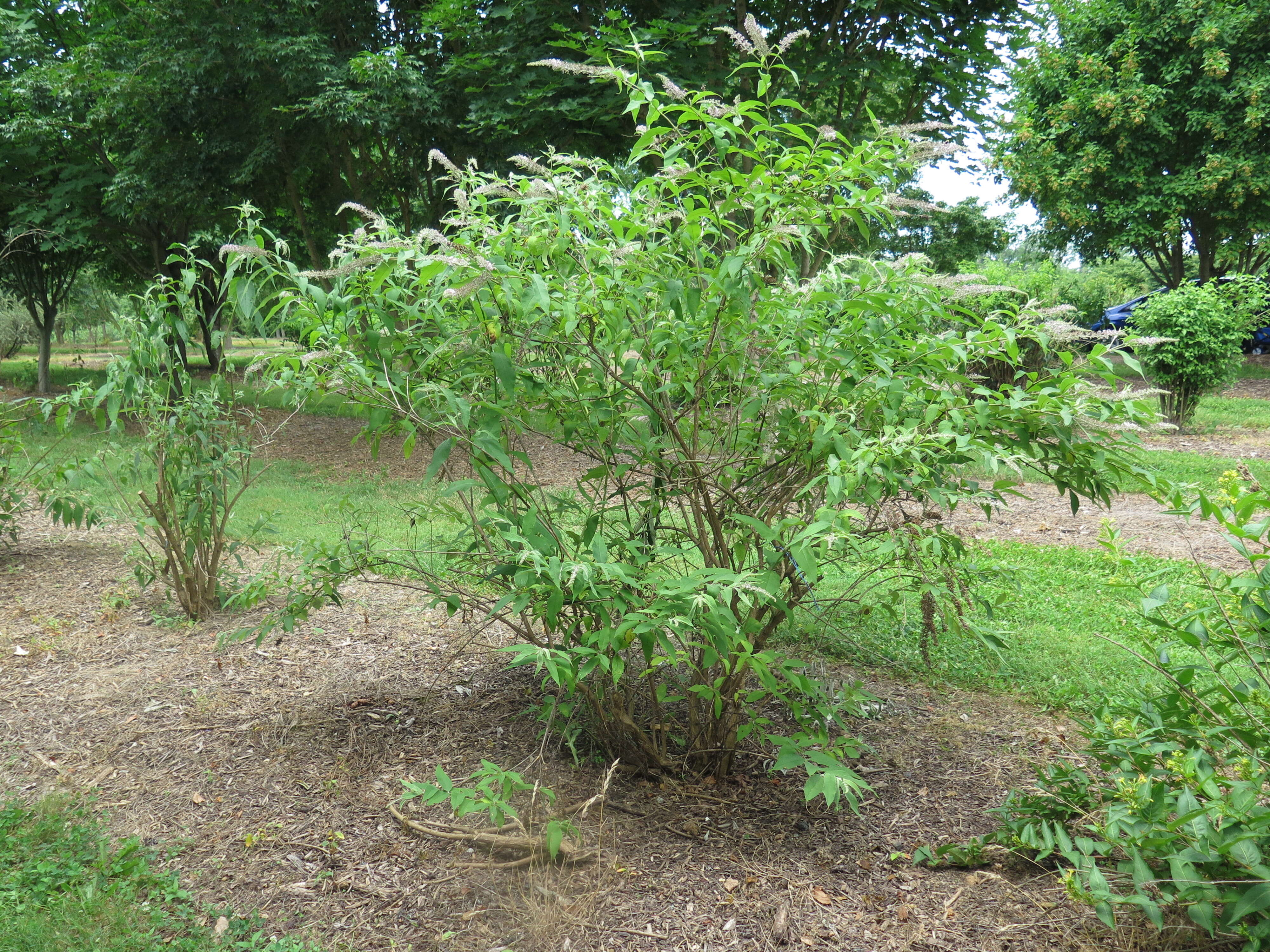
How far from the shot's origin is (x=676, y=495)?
304 centimetres

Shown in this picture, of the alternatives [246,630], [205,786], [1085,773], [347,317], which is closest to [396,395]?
[347,317]

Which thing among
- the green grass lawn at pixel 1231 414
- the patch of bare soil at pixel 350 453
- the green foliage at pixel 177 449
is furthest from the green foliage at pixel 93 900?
the green grass lawn at pixel 1231 414

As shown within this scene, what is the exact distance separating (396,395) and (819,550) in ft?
4.14

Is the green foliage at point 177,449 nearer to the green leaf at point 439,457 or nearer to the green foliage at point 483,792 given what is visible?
the green foliage at point 483,792

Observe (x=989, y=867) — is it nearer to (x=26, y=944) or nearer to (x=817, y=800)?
(x=817, y=800)

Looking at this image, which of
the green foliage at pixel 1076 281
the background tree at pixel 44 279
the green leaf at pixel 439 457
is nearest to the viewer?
the green leaf at pixel 439 457

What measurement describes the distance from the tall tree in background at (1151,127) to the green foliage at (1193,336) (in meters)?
7.93

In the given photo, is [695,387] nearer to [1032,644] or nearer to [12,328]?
[1032,644]

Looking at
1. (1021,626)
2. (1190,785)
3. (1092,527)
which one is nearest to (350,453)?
(1092,527)

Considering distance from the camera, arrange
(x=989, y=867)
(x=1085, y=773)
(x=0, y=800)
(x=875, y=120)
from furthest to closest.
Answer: (x=0, y=800) → (x=989, y=867) → (x=1085, y=773) → (x=875, y=120)

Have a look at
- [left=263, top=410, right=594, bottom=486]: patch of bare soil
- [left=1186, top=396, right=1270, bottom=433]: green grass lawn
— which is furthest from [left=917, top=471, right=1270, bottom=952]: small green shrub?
[left=1186, top=396, right=1270, bottom=433]: green grass lawn

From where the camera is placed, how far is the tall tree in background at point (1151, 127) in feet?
54.4

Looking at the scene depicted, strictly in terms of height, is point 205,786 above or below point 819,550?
below

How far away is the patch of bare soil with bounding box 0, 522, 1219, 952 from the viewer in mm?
2406
